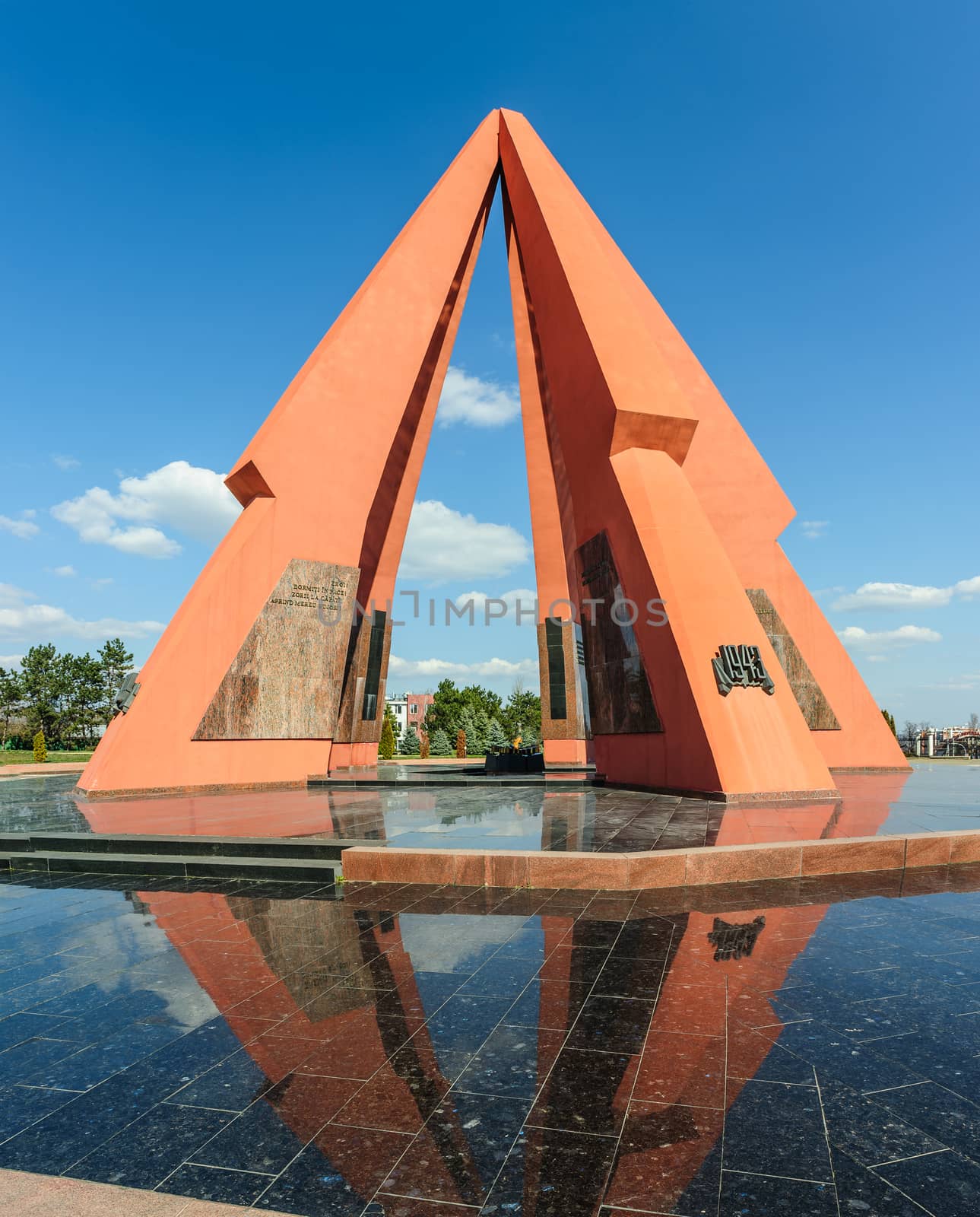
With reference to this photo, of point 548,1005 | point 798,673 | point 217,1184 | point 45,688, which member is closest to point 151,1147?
point 217,1184

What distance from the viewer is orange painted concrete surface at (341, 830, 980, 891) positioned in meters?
5.37

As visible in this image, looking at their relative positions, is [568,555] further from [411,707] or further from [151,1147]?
[411,707]

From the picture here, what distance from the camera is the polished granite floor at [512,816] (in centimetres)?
648

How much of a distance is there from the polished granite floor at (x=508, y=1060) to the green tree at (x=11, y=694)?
150 ft

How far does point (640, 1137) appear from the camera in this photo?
215cm

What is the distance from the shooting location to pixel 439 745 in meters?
41.6

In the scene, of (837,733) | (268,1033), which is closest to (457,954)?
(268,1033)

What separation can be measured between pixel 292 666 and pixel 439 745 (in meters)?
29.0

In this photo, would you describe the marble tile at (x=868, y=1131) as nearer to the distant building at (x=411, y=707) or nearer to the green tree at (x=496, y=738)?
the green tree at (x=496, y=738)

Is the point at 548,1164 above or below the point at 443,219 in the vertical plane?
below

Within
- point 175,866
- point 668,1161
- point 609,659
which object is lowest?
point 175,866

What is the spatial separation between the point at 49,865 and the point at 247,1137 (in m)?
5.41

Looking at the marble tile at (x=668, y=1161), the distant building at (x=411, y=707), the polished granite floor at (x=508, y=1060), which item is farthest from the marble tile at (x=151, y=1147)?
the distant building at (x=411, y=707)

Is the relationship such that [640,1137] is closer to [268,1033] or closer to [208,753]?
[268,1033]
